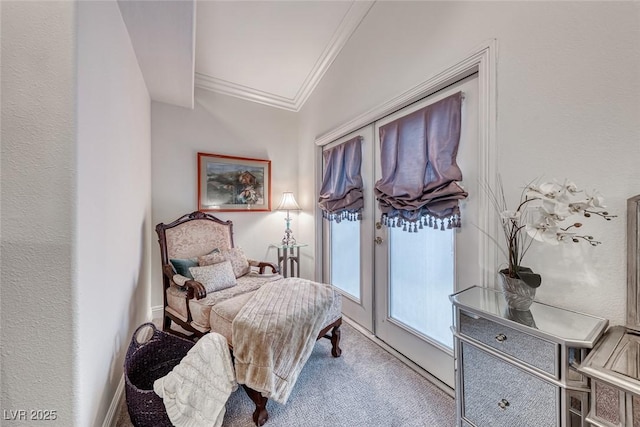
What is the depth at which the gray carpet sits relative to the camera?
1347 millimetres

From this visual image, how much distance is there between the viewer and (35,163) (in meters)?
0.83

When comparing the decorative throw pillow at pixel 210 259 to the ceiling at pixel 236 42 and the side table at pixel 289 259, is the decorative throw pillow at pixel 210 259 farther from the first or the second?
the ceiling at pixel 236 42

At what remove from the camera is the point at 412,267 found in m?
1.88

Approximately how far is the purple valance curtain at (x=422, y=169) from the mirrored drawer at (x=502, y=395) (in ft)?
2.49

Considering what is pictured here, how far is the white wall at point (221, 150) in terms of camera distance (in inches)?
104

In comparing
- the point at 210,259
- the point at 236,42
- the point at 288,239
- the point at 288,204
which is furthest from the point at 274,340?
the point at 236,42

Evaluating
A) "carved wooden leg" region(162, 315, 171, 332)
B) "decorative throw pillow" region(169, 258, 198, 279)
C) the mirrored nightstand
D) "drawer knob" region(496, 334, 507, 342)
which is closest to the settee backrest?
"decorative throw pillow" region(169, 258, 198, 279)

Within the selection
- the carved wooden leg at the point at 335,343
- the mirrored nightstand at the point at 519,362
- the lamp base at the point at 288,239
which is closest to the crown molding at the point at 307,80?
the lamp base at the point at 288,239

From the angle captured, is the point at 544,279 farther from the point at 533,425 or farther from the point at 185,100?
the point at 185,100

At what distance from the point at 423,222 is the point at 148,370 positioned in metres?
2.11

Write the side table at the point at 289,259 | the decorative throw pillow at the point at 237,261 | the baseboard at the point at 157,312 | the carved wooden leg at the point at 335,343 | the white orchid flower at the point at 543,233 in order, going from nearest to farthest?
the white orchid flower at the point at 543,233
the carved wooden leg at the point at 335,343
the decorative throw pillow at the point at 237,261
the baseboard at the point at 157,312
the side table at the point at 289,259

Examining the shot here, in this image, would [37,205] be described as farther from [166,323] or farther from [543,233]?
[543,233]

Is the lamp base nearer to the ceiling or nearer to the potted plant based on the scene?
the ceiling

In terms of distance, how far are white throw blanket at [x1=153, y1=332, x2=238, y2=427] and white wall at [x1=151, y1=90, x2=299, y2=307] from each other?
179cm
